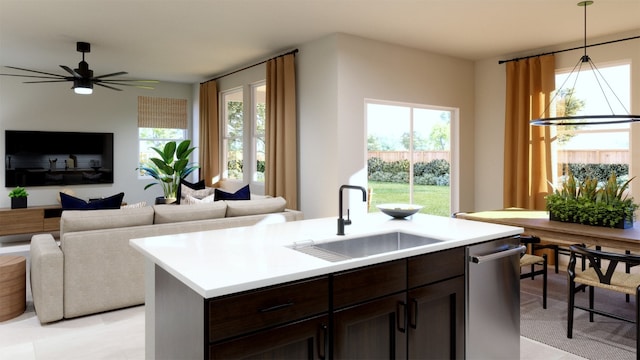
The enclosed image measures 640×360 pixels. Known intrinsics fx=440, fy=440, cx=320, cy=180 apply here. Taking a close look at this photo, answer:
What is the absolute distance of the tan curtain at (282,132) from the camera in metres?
5.41

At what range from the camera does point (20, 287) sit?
338 cm

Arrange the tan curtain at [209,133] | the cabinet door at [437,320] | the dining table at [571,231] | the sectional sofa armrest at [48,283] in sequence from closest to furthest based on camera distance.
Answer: the cabinet door at [437,320] → the dining table at [571,231] → the sectional sofa armrest at [48,283] → the tan curtain at [209,133]

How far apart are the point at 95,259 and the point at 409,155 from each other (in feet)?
12.6

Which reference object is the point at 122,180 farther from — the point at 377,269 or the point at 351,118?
the point at 377,269

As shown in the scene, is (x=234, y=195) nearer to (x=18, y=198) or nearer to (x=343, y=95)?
(x=343, y=95)

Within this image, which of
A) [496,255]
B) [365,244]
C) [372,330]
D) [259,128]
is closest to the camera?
[372,330]

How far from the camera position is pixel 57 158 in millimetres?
7246

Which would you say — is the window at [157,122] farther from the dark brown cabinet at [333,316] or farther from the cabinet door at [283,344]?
the cabinet door at [283,344]

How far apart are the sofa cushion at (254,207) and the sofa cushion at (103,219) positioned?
0.70 m

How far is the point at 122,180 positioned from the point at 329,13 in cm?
542

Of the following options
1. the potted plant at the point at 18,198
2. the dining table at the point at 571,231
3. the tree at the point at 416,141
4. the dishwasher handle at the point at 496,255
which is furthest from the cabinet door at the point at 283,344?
the potted plant at the point at 18,198

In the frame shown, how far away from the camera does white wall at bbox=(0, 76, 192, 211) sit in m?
6.90

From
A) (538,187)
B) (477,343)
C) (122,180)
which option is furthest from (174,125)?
(477,343)

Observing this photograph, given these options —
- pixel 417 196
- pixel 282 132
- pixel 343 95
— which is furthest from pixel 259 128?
pixel 417 196
